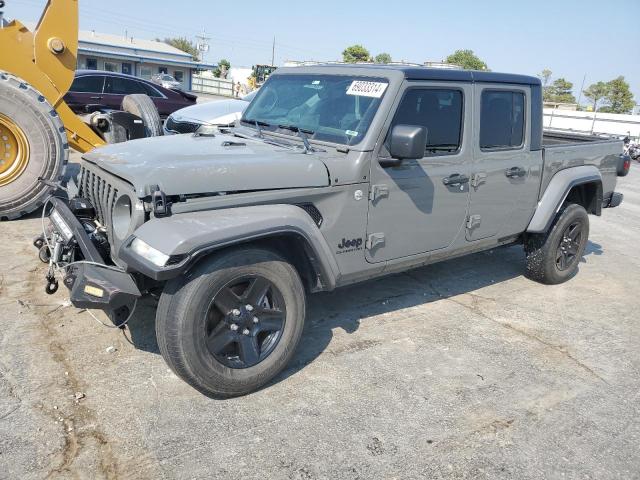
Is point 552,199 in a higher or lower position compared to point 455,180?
lower

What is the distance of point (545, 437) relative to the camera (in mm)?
3096

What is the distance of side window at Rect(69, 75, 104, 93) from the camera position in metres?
11.9

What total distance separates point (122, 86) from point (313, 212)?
419 inches

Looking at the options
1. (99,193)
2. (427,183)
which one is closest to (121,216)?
(99,193)

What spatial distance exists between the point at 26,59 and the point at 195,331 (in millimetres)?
5233

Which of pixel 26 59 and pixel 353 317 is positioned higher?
pixel 26 59

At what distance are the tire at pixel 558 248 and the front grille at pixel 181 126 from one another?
5.01 m

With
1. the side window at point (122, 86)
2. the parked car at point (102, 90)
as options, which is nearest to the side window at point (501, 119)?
the parked car at point (102, 90)

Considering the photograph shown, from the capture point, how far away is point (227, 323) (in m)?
3.16

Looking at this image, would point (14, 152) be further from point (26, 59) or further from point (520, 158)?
point (520, 158)

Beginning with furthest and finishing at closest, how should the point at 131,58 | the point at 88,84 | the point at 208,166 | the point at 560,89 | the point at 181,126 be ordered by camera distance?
the point at 560,89, the point at 131,58, the point at 88,84, the point at 181,126, the point at 208,166

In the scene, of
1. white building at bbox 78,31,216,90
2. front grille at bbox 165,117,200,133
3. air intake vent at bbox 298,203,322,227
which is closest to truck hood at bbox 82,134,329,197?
air intake vent at bbox 298,203,322,227

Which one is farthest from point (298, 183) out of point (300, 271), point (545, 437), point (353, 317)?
point (545, 437)

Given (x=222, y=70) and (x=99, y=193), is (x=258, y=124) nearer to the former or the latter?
(x=99, y=193)
